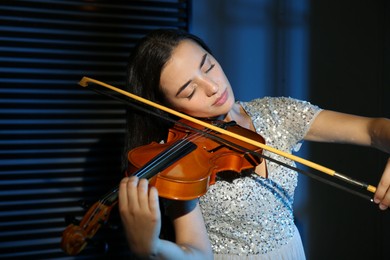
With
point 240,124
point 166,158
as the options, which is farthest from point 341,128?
point 166,158

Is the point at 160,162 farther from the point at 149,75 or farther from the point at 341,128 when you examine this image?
the point at 341,128

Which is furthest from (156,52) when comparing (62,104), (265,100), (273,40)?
(273,40)

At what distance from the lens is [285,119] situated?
1.29 m

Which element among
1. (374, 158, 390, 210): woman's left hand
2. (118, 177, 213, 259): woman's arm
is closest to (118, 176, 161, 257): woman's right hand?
(118, 177, 213, 259): woman's arm

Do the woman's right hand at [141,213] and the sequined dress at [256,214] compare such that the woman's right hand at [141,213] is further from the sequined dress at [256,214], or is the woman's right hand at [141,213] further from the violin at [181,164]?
the sequined dress at [256,214]

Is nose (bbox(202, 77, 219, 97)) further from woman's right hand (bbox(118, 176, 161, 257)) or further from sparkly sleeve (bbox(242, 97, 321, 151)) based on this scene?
woman's right hand (bbox(118, 176, 161, 257))

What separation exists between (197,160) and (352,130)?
17.3 inches

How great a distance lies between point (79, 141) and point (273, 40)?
108 cm

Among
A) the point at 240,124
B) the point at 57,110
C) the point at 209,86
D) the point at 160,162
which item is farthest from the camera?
the point at 57,110

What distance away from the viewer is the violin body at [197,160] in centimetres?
95

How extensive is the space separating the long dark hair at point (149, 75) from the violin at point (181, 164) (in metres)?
0.10

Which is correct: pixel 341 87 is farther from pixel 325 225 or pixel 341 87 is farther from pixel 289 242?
pixel 289 242

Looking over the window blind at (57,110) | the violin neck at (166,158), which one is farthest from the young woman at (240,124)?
the window blind at (57,110)

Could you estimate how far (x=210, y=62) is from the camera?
1182 mm
